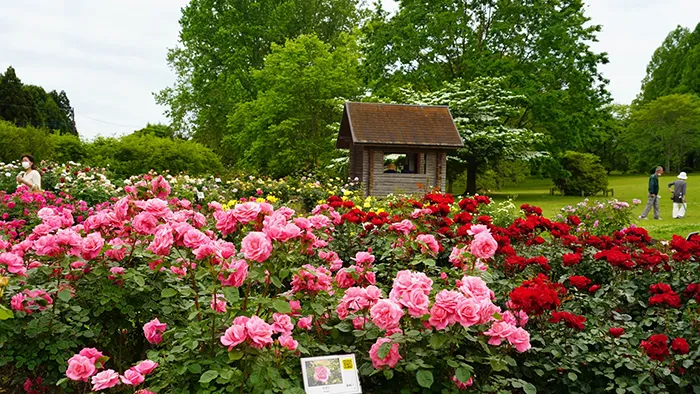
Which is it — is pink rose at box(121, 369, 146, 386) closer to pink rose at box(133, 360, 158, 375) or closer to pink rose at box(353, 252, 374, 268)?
pink rose at box(133, 360, 158, 375)

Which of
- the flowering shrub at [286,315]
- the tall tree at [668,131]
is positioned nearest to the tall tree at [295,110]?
the flowering shrub at [286,315]

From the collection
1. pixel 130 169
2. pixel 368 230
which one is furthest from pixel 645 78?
pixel 368 230

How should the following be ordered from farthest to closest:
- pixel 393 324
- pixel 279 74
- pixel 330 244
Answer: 1. pixel 279 74
2. pixel 330 244
3. pixel 393 324

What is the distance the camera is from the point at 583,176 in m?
31.1

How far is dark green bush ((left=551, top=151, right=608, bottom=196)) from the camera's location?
30703 millimetres

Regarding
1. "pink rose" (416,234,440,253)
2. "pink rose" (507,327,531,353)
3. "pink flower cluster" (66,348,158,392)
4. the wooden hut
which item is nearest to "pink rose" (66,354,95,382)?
"pink flower cluster" (66,348,158,392)

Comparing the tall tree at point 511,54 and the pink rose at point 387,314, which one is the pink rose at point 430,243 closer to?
the pink rose at point 387,314

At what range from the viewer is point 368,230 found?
17.8ft

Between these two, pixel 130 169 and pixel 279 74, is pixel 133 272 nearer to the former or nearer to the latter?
pixel 130 169

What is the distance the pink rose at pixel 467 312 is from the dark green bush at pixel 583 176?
2965 cm

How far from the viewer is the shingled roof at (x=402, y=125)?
66.0ft

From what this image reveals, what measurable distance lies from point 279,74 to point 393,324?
26.5 metres

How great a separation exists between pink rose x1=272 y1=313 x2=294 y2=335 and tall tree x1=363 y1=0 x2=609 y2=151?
23728mm

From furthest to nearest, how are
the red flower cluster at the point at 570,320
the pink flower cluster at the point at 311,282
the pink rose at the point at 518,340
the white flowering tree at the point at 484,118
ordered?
1. the white flowering tree at the point at 484,118
2. the red flower cluster at the point at 570,320
3. the pink flower cluster at the point at 311,282
4. the pink rose at the point at 518,340
